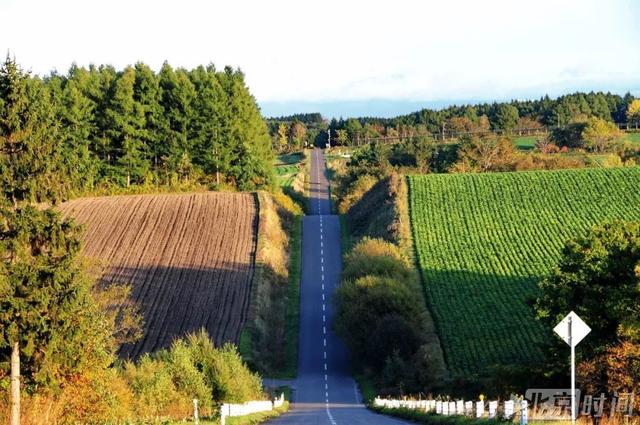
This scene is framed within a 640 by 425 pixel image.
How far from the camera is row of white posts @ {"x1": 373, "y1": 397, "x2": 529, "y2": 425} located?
62.1 feet

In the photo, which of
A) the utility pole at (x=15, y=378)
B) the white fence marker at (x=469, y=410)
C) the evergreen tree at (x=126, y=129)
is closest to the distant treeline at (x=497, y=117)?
the evergreen tree at (x=126, y=129)

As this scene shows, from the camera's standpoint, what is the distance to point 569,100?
182 metres

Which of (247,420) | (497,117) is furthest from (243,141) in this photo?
(497,117)

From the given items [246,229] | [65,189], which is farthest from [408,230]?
[65,189]

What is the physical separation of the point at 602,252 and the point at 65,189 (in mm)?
21837

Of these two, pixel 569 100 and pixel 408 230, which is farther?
pixel 569 100

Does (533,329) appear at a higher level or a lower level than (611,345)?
lower

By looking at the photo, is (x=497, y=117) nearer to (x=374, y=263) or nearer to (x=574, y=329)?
(x=374, y=263)

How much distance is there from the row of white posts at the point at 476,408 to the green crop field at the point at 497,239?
16272mm

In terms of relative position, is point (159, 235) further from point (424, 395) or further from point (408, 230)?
point (424, 395)

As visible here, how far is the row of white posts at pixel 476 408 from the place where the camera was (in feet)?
62.1

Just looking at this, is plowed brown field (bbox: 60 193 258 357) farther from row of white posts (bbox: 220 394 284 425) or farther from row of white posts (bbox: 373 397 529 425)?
row of white posts (bbox: 373 397 529 425)

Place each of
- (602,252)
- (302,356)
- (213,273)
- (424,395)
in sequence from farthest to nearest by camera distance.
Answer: (213,273), (302,356), (424,395), (602,252)

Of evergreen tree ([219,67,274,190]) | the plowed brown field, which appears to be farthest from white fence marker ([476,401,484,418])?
evergreen tree ([219,67,274,190])
